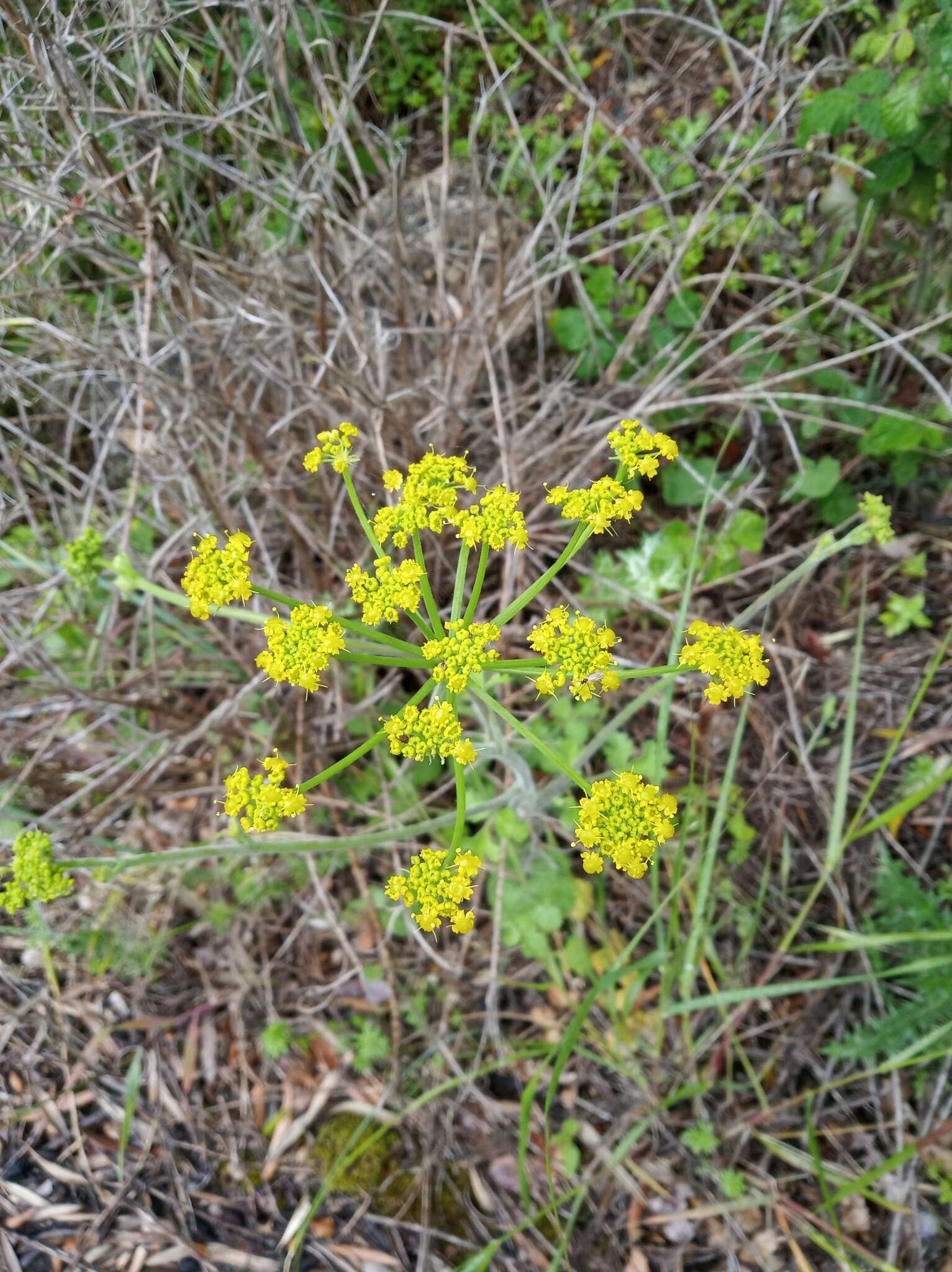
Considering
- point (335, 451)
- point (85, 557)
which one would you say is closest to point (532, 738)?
point (335, 451)

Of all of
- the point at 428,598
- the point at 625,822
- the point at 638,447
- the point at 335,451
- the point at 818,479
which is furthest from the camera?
the point at 818,479

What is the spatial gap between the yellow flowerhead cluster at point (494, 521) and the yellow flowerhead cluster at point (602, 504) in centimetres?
11

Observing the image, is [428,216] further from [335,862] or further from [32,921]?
[32,921]

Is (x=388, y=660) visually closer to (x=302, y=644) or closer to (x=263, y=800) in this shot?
(x=302, y=644)

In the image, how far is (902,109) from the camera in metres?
2.71

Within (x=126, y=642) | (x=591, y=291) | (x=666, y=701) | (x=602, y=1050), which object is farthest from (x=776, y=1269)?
(x=591, y=291)

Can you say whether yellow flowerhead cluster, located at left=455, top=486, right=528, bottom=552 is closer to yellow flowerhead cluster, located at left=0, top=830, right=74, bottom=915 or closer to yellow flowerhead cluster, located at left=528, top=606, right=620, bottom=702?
yellow flowerhead cluster, located at left=528, top=606, right=620, bottom=702

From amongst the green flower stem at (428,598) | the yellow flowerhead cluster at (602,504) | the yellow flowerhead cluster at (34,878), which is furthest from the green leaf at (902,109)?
the yellow flowerhead cluster at (34,878)

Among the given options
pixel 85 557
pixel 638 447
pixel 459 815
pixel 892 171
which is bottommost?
pixel 459 815

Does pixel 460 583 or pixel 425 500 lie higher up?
pixel 425 500

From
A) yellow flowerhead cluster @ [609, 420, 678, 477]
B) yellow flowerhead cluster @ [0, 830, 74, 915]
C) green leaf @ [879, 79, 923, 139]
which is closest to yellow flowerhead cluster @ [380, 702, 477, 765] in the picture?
yellow flowerhead cluster @ [609, 420, 678, 477]

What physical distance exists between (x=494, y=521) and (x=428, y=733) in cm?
56

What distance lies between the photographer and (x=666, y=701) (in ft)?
10.0

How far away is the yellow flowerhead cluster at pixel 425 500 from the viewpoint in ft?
7.11
